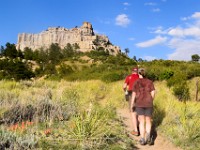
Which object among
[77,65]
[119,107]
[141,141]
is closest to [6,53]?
[77,65]

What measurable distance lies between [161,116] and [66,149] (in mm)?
4525

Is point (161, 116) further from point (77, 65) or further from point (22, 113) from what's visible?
point (77, 65)

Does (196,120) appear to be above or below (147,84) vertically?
below

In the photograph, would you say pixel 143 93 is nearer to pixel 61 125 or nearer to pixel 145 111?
pixel 145 111

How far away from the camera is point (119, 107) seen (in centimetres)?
1317

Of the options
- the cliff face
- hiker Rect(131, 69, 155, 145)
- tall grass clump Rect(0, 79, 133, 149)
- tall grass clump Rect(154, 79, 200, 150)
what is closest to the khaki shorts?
hiker Rect(131, 69, 155, 145)

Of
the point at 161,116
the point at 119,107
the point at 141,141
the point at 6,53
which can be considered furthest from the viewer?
the point at 6,53

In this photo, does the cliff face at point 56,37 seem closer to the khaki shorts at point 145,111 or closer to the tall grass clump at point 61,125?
the tall grass clump at point 61,125

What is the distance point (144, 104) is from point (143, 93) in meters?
0.27

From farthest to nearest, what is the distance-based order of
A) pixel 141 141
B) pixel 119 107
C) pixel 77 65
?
pixel 77 65
pixel 119 107
pixel 141 141

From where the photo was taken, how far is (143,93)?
8094 mm

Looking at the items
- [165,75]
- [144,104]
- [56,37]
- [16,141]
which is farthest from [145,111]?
[56,37]

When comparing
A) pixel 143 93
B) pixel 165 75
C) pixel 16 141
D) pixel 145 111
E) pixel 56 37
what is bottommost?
pixel 16 141

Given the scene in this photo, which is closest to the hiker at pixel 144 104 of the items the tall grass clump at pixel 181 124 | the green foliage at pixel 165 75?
the tall grass clump at pixel 181 124
